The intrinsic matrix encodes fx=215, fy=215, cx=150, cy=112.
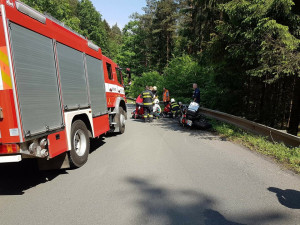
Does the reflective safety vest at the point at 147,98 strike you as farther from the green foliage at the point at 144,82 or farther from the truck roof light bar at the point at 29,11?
the green foliage at the point at 144,82

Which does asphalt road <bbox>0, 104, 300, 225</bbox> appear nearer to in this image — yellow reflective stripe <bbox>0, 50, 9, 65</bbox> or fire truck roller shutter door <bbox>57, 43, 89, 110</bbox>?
fire truck roller shutter door <bbox>57, 43, 89, 110</bbox>

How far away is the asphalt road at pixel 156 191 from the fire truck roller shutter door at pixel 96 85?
1.31 m

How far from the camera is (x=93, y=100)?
18.6ft

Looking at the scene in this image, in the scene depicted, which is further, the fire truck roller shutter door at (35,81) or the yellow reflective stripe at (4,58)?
the fire truck roller shutter door at (35,81)

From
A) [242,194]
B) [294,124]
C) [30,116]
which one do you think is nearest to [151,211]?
[242,194]

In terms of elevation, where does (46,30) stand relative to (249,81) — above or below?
above

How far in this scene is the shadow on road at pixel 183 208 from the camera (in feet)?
8.98

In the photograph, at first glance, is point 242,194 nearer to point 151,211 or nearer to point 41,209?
point 151,211

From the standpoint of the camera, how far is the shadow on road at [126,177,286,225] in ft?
8.98

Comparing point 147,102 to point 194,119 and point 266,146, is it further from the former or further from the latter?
point 266,146

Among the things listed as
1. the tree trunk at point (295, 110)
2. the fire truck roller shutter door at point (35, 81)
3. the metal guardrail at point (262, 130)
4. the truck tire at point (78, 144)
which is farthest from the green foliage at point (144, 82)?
the fire truck roller shutter door at point (35, 81)

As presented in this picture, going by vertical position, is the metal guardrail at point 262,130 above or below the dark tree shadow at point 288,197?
above

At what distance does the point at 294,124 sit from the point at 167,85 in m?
12.2

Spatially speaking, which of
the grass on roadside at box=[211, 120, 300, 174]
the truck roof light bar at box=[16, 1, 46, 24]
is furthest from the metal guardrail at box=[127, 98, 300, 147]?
the truck roof light bar at box=[16, 1, 46, 24]
